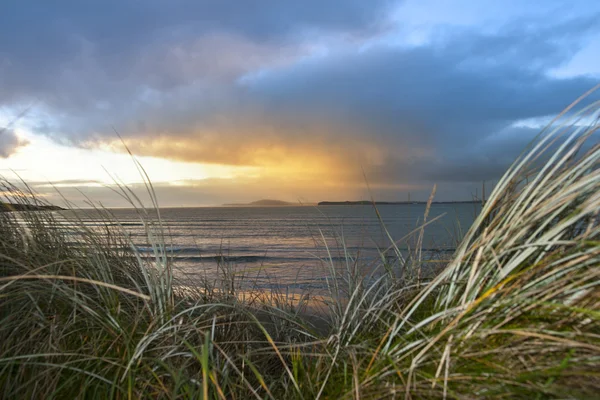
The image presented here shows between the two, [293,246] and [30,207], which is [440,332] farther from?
[293,246]

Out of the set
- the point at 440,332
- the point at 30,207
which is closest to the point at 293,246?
the point at 30,207

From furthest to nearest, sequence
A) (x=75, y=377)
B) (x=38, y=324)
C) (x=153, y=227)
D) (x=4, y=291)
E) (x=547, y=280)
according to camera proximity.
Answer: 1. (x=153, y=227)
2. (x=4, y=291)
3. (x=38, y=324)
4. (x=75, y=377)
5. (x=547, y=280)

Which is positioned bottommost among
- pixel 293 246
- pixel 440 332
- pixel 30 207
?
pixel 293 246

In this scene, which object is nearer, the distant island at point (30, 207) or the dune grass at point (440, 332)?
the dune grass at point (440, 332)

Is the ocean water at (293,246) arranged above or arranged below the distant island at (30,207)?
below

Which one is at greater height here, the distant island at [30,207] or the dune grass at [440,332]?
the distant island at [30,207]

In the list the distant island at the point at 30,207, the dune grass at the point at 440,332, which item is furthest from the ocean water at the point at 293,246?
the dune grass at the point at 440,332

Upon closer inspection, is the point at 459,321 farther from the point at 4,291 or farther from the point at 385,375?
the point at 4,291

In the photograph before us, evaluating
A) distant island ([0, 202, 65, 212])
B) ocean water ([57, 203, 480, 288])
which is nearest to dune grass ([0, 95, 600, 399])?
ocean water ([57, 203, 480, 288])

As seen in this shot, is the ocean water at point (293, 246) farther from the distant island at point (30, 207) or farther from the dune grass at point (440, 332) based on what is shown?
the dune grass at point (440, 332)

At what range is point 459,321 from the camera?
1651mm

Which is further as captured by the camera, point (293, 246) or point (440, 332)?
point (293, 246)

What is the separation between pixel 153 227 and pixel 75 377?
94 cm

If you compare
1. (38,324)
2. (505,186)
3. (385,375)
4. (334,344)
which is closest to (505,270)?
(505,186)
